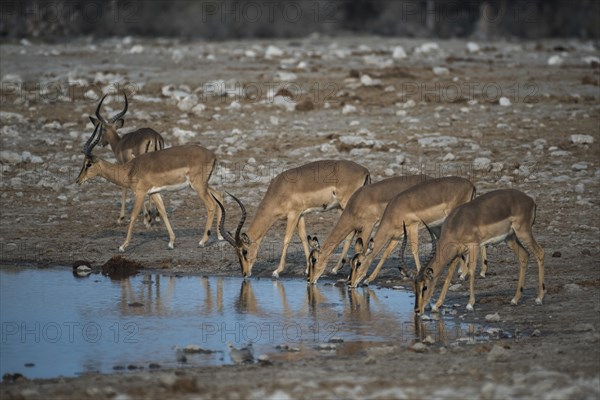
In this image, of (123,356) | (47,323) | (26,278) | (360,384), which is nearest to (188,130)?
(26,278)

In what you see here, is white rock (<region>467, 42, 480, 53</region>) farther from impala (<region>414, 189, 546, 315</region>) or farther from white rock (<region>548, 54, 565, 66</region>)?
impala (<region>414, 189, 546, 315</region>)

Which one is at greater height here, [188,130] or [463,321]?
[188,130]

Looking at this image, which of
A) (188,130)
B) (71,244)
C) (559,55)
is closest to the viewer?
(71,244)

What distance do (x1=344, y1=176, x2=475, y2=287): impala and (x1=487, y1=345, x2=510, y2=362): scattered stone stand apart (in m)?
4.23

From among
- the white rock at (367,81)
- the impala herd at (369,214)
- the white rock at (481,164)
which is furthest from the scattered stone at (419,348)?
the white rock at (367,81)

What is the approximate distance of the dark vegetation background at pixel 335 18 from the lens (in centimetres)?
4922

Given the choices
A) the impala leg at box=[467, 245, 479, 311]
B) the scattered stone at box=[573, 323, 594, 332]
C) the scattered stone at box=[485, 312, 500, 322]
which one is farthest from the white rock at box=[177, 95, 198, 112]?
the scattered stone at box=[573, 323, 594, 332]

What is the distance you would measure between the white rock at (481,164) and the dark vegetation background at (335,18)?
90.1ft

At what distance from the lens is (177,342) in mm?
11773

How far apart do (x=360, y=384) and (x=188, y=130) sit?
50.2 ft

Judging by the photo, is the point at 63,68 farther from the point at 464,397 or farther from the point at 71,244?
the point at 464,397

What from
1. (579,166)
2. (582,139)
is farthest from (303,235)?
(582,139)

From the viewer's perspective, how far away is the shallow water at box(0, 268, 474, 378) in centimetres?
1126

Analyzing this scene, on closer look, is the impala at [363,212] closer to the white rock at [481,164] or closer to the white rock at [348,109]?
the white rock at [481,164]
